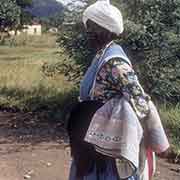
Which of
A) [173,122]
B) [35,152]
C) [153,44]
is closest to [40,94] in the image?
[153,44]

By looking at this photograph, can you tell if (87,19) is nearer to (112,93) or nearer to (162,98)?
(112,93)

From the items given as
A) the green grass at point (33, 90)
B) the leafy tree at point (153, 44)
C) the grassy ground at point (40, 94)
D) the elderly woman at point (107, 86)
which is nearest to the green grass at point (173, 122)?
the grassy ground at point (40, 94)

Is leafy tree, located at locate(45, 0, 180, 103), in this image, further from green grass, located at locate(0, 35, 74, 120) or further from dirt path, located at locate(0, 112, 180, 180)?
green grass, located at locate(0, 35, 74, 120)

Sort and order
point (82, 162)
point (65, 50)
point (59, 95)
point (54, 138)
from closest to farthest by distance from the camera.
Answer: point (82, 162), point (54, 138), point (65, 50), point (59, 95)

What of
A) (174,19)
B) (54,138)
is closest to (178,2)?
(174,19)

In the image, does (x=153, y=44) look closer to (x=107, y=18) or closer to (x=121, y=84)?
(x=107, y=18)

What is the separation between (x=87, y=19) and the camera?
3107 mm

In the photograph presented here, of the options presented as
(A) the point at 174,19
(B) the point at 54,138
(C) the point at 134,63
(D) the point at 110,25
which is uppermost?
(D) the point at 110,25

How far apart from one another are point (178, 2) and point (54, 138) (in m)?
2.44

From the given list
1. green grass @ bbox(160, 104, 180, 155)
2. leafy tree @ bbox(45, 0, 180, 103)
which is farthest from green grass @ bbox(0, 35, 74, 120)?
green grass @ bbox(160, 104, 180, 155)

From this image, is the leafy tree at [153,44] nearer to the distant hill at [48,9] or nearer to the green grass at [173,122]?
the green grass at [173,122]

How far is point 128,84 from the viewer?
9.60ft

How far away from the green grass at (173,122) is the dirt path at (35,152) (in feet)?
0.99

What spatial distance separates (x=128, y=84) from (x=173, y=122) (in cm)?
431
